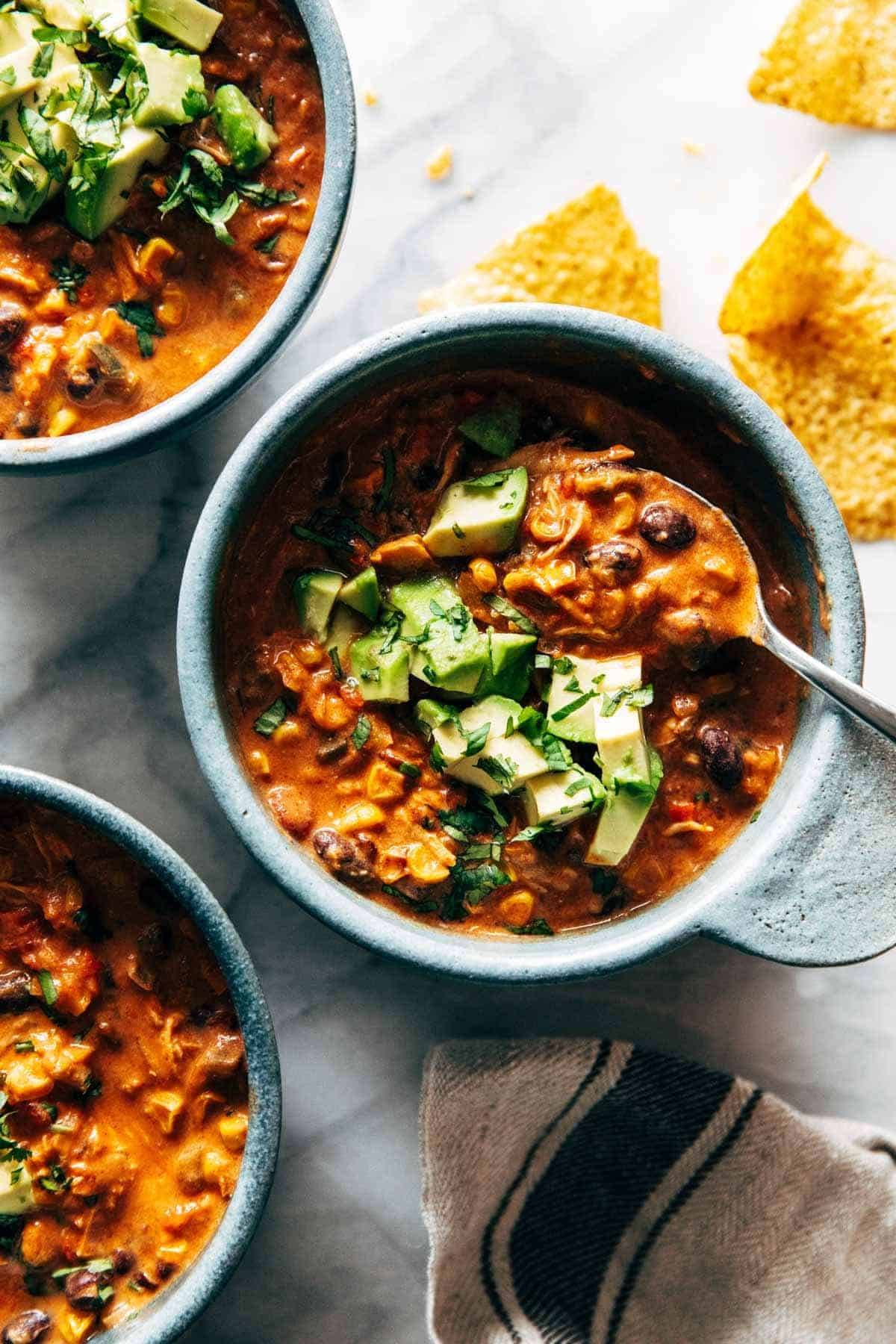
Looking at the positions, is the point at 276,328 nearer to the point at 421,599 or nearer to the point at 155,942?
the point at 421,599

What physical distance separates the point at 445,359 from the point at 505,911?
35.7 inches

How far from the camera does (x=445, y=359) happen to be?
2.24 meters

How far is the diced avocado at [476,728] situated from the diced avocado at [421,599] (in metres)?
0.15

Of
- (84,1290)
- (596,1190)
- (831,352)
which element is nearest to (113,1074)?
(84,1290)

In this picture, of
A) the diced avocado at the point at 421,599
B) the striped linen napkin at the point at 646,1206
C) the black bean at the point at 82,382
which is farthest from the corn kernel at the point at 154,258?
the striped linen napkin at the point at 646,1206

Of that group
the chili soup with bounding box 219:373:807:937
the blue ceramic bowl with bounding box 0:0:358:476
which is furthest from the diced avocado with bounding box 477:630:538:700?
the blue ceramic bowl with bounding box 0:0:358:476

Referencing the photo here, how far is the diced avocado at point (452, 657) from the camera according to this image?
7.05ft

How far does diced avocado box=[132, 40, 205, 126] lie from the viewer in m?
2.18

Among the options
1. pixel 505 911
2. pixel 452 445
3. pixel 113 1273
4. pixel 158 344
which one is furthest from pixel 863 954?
pixel 158 344

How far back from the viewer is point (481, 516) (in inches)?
86.2

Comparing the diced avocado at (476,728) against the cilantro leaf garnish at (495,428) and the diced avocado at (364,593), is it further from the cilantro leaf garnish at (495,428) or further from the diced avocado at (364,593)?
the cilantro leaf garnish at (495,428)

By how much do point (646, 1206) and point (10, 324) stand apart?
75.7 inches

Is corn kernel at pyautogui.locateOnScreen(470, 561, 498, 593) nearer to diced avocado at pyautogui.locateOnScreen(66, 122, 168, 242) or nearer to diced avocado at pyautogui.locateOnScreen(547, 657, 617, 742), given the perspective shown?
diced avocado at pyautogui.locateOnScreen(547, 657, 617, 742)

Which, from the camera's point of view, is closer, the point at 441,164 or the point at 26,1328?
the point at 26,1328
